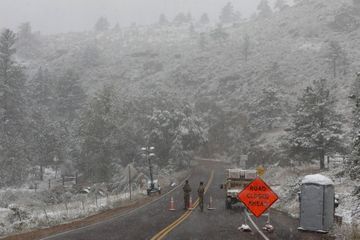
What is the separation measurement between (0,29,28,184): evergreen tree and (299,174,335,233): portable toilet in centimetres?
4551

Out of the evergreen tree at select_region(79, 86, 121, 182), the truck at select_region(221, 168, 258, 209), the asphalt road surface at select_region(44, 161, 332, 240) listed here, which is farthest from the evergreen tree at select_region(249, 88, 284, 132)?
the asphalt road surface at select_region(44, 161, 332, 240)

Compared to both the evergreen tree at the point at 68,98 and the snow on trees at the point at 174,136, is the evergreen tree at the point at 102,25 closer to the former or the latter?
the evergreen tree at the point at 68,98

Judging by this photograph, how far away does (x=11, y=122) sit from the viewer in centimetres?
6538

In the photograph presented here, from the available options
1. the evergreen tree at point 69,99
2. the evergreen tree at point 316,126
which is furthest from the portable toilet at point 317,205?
the evergreen tree at point 69,99

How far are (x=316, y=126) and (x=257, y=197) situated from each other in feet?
84.5

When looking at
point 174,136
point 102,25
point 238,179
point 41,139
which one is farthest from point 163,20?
point 238,179

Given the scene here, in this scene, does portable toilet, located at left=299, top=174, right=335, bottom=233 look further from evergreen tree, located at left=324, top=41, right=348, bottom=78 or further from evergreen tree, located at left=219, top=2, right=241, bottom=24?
evergreen tree, located at left=219, top=2, right=241, bottom=24

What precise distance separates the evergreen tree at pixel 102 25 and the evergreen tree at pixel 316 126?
468ft

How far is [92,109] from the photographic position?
56094 millimetres

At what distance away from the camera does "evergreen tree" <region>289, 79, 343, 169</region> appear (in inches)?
1516

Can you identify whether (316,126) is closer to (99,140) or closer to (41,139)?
(99,140)

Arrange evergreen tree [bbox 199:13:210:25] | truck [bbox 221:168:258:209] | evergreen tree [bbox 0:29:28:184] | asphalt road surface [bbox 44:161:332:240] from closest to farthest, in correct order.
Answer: asphalt road surface [bbox 44:161:332:240] → truck [bbox 221:168:258:209] → evergreen tree [bbox 0:29:28:184] → evergreen tree [bbox 199:13:210:25]

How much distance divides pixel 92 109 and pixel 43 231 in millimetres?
39737

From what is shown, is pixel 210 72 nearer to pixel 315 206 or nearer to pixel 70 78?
pixel 70 78
